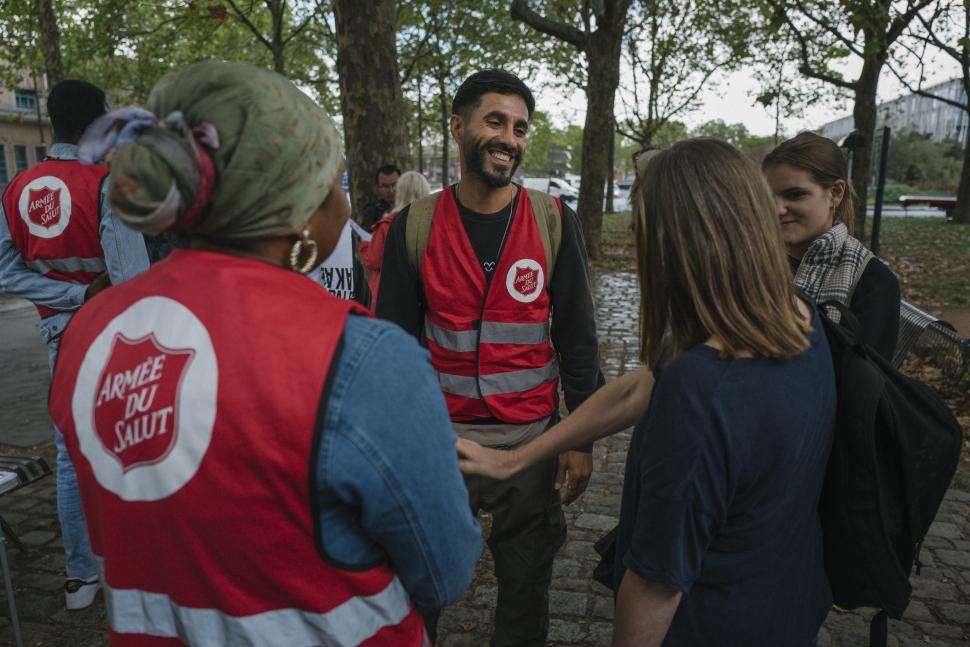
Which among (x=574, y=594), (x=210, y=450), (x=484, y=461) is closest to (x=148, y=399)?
(x=210, y=450)

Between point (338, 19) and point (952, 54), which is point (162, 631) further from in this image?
point (952, 54)

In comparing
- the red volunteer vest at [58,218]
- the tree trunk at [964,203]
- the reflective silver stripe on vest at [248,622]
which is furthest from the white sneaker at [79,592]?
the tree trunk at [964,203]

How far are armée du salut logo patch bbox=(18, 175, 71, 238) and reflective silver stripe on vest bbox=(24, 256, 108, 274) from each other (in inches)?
4.8

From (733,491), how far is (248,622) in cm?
93

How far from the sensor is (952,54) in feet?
56.5

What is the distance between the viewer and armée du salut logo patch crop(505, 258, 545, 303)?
A: 2639mm

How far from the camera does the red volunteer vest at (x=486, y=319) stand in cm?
263

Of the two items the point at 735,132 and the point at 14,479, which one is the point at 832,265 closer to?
the point at 14,479

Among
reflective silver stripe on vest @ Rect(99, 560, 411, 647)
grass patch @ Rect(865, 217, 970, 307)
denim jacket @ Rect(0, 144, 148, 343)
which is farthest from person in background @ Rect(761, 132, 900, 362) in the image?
grass patch @ Rect(865, 217, 970, 307)

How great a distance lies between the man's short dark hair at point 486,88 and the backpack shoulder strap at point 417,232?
43 centimetres

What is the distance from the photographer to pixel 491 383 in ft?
8.62

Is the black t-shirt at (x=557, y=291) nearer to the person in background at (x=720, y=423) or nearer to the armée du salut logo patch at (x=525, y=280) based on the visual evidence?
the armée du salut logo patch at (x=525, y=280)

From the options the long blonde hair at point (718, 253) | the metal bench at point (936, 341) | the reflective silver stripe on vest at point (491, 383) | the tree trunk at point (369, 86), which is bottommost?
the metal bench at point (936, 341)

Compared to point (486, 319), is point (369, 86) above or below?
above
